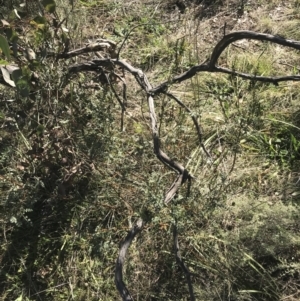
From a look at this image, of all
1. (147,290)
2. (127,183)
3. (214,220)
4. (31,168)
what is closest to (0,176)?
(31,168)

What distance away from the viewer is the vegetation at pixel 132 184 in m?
1.99

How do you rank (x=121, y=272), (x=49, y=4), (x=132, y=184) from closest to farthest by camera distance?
(x=121, y=272)
(x=49, y=4)
(x=132, y=184)

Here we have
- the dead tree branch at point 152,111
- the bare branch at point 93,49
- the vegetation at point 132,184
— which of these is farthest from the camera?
the bare branch at point 93,49

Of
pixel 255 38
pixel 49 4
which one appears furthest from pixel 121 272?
pixel 49 4

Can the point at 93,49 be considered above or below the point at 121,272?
above

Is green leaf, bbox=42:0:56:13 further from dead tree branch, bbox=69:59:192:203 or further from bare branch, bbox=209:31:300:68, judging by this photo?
bare branch, bbox=209:31:300:68

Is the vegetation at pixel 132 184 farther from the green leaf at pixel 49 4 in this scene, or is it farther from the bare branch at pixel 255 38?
the bare branch at pixel 255 38

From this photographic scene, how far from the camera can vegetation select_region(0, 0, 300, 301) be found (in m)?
1.99

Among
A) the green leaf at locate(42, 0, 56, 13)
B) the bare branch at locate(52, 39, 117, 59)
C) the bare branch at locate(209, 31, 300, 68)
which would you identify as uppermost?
the green leaf at locate(42, 0, 56, 13)

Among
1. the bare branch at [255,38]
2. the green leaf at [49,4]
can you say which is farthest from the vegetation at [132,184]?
the bare branch at [255,38]

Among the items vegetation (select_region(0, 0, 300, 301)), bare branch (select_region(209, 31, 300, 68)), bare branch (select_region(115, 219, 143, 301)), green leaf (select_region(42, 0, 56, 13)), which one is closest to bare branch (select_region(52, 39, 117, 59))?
vegetation (select_region(0, 0, 300, 301))

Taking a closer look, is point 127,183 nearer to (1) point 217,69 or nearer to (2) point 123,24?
(1) point 217,69

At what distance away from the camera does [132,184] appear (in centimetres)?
219

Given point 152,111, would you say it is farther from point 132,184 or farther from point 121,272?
point 121,272
